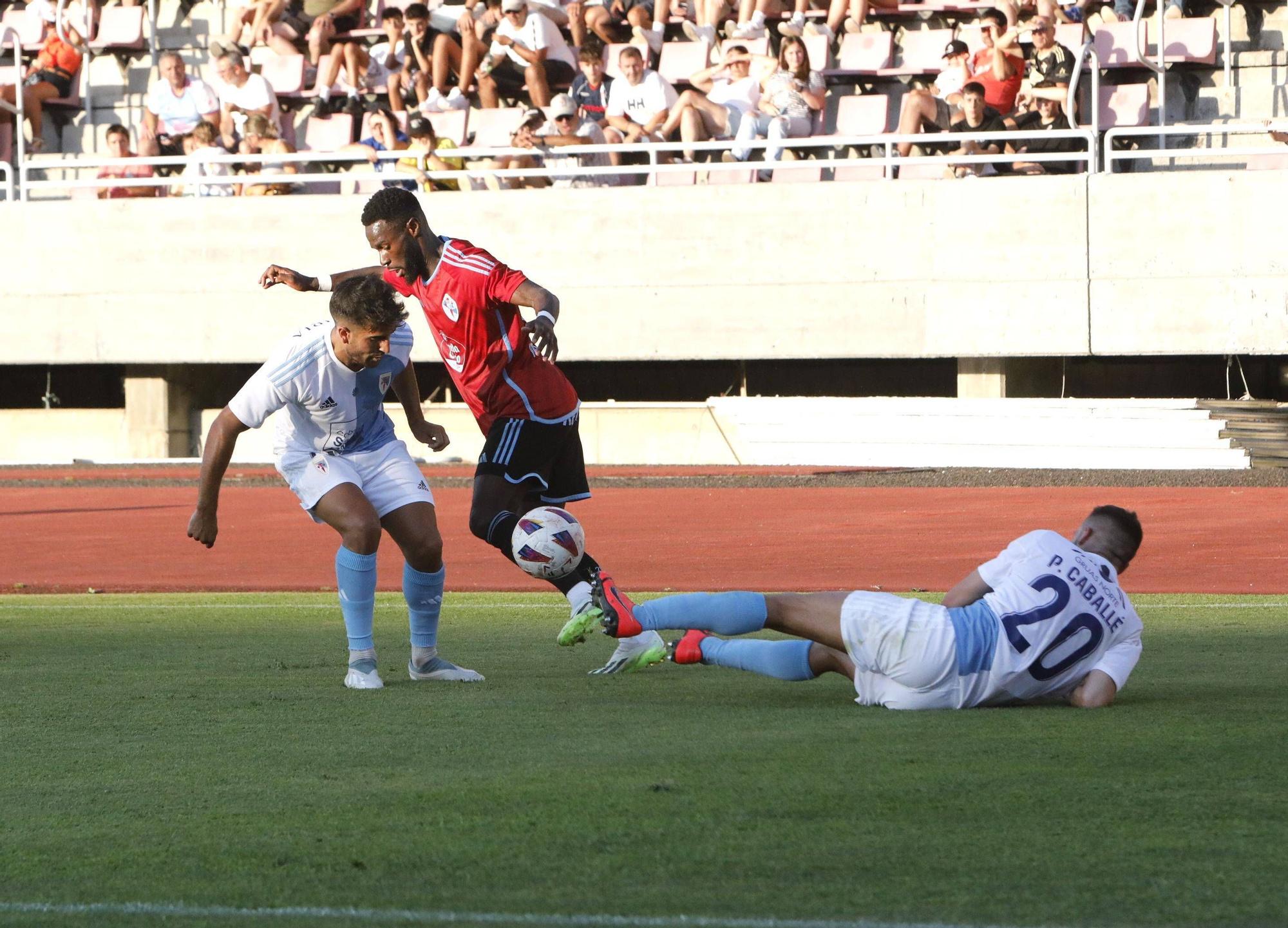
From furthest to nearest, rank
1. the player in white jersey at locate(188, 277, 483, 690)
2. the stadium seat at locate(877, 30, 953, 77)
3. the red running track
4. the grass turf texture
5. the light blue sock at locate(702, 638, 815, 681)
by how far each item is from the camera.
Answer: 1. the stadium seat at locate(877, 30, 953, 77)
2. the red running track
3. the player in white jersey at locate(188, 277, 483, 690)
4. the light blue sock at locate(702, 638, 815, 681)
5. the grass turf texture

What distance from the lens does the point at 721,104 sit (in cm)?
2367

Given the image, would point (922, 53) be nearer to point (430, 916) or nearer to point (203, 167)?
point (203, 167)

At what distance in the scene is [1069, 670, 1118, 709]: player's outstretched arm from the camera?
21.0ft

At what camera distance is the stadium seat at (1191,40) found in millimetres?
22938

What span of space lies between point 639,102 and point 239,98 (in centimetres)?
607

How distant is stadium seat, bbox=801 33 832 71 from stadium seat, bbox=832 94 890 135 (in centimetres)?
53

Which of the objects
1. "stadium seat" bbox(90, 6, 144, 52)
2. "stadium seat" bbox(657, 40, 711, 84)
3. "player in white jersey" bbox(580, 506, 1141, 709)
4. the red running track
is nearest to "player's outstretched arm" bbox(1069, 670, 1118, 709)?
"player in white jersey" bbox(580, 506, 1141, 709)

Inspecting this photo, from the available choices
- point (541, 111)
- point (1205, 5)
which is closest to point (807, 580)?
point (541, 111)

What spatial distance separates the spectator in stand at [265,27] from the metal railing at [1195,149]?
1197 centimetres

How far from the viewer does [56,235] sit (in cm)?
2569

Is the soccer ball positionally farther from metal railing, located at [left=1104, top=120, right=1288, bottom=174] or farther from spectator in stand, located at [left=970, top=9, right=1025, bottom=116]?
spectator in stand, located at [left=970, top=9, right=1025, bottom=116]

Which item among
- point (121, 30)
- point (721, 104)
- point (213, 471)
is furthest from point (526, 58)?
point (213, 471)

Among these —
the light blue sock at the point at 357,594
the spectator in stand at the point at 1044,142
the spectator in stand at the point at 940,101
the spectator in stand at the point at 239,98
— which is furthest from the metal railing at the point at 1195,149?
the light blue sock at the point at 357,594

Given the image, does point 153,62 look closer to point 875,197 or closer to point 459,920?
point 875,197
